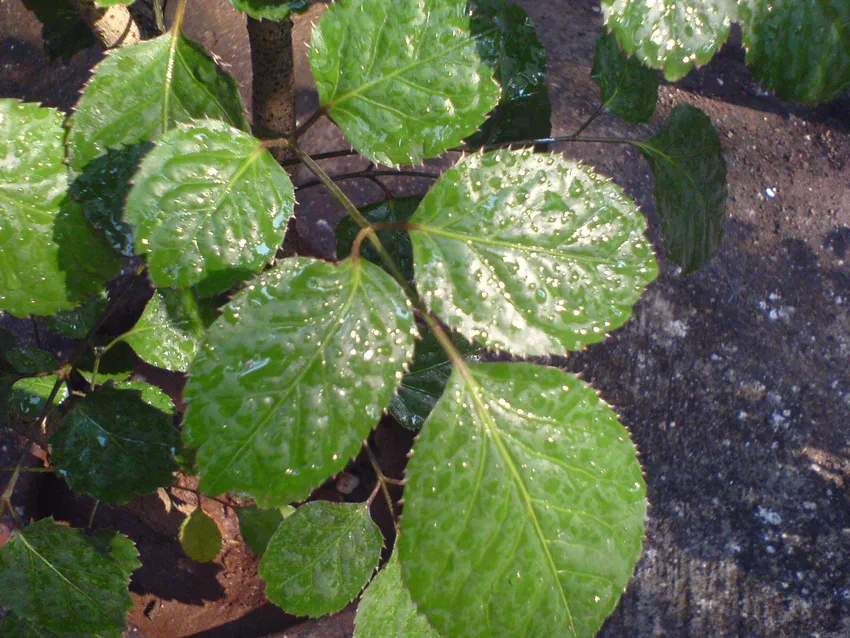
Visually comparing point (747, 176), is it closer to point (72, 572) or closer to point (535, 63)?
point (535, 63)

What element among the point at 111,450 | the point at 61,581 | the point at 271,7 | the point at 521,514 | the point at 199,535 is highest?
the point at 271,7

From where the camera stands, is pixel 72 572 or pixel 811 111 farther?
pixel 811 111

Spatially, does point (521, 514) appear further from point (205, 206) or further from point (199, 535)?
point (199, 535)

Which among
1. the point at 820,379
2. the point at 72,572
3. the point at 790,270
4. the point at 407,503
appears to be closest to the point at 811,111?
the point at 790,270

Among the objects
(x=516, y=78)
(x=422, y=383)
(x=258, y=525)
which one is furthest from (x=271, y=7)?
(x=258, y=525)

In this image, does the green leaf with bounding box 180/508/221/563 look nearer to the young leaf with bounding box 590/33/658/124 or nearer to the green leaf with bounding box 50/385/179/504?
the green leaf with bounding box 50/385/179/504

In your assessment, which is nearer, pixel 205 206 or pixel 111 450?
pixel 205 206
